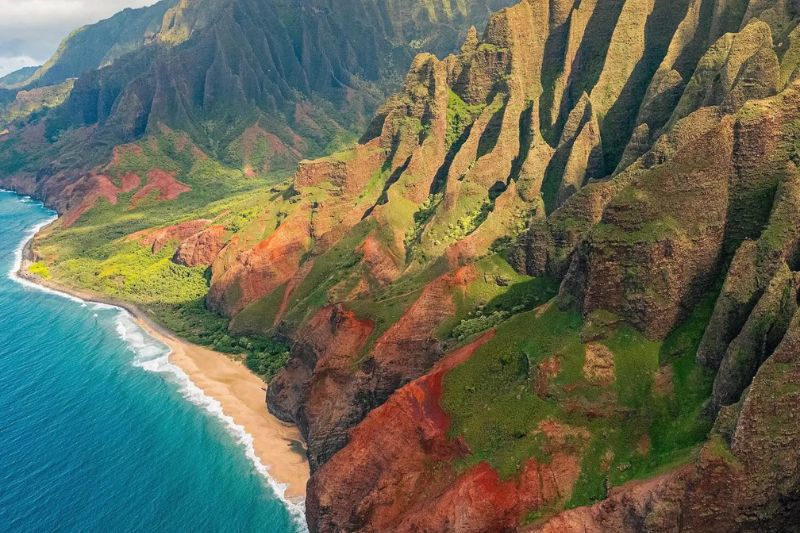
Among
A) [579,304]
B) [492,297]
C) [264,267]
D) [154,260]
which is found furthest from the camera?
[154,260]

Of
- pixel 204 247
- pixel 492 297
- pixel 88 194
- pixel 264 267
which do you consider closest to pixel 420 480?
pixel 492 297

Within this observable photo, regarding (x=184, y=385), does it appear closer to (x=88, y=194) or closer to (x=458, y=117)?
(x=458, y=117)

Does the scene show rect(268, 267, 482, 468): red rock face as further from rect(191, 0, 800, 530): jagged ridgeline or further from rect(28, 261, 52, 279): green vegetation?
rect(28, 261, 52, 279): green vegetation

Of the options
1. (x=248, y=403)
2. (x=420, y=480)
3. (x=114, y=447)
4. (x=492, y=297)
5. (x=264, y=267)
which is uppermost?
Answer: (x=492, y=297)

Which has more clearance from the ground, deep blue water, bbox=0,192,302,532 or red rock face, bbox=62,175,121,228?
red rock face, bbox=62,175,121,228

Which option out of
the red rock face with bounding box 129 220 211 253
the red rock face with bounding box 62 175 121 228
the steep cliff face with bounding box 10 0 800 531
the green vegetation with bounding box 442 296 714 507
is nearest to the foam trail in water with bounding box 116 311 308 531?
the steep cliff face with bounding box 10 0 800 531

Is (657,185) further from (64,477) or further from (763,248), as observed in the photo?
(64,477)
